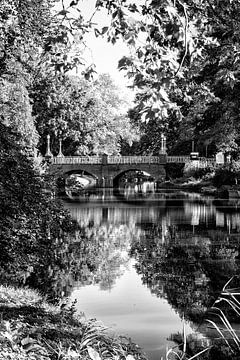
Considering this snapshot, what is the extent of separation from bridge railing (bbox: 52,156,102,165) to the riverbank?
160ft

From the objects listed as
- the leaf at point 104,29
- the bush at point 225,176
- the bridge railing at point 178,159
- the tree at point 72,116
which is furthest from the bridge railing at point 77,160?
the leaf at point 104,29

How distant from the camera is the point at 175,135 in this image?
220 feet

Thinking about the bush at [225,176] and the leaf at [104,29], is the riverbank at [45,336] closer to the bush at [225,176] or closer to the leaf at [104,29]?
the leaf at [104,29]

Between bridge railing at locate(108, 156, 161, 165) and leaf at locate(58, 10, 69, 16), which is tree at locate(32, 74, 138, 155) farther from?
leaf at locate(58, 10, 69, 16)

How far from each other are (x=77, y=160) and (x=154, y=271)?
45.9m

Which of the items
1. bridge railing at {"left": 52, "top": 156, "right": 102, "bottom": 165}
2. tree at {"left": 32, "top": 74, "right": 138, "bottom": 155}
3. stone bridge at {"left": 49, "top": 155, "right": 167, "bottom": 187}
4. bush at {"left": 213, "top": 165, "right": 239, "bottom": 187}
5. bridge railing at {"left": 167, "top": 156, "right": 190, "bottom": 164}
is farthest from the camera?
stone bridge at {"left": 49, "top": 155, "right": 167, "bottom": 187}

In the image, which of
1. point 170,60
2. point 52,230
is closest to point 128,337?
point 52,230

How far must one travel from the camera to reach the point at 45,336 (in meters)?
5.44

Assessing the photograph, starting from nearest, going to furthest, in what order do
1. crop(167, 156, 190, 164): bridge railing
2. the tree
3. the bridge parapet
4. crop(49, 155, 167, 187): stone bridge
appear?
the tree
crop(167, 156, 190, 164): bridge railing
the bridge parapet
crop(49, 155, 167, 187): stone bridge

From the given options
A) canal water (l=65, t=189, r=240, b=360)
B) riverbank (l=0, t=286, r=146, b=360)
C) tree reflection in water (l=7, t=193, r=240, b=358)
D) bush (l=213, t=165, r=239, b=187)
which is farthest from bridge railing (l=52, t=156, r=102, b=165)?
riverbank (l=0, t=286, r=146, b=360)

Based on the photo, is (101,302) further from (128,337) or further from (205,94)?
(205,94)

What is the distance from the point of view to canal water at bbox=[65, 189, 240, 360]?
857 cm

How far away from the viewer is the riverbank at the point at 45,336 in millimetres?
4613

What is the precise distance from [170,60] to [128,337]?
5.09 meters
